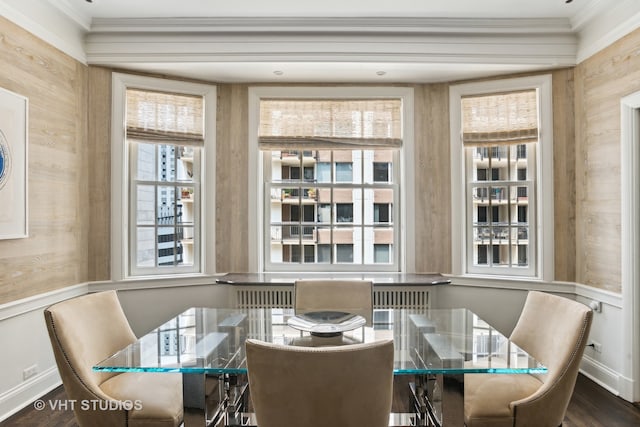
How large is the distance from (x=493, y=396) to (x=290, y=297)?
2.15 m

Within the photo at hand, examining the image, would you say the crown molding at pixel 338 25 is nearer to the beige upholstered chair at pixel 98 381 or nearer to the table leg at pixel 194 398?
the beige upholstered chair at pixel 98 381

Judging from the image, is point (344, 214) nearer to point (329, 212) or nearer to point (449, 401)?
point (329, 212)

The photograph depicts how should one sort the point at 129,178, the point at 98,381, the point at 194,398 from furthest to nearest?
1. the point at 129,178
2. the point at 98,381
3. the point at 194,398

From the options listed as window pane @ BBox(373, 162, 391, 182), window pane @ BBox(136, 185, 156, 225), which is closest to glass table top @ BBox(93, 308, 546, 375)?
Answer: window pane @ BBox(136, 185, 156, 225)

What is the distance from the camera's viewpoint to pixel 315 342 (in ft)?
6.90

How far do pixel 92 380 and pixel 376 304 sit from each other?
245 cm

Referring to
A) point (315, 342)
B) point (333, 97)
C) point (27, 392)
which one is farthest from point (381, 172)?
point (27, 392)

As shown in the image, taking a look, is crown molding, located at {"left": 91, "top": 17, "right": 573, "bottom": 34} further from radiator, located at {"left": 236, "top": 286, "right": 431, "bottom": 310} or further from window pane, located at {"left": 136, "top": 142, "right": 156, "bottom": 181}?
radiator, located at {"left": 236, "top": 286, "right": 431, "bottom": 310}

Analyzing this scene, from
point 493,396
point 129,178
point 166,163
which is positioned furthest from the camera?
point 166,163

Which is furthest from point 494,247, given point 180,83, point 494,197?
point 180,83

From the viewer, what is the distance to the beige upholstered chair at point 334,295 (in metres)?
3.01

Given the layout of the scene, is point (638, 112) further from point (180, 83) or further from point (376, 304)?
point (180, 83)

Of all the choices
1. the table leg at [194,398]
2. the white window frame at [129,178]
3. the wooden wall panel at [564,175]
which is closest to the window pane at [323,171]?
the white window frame at [129,178]

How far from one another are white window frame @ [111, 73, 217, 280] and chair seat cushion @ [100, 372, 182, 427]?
170 centimetres
